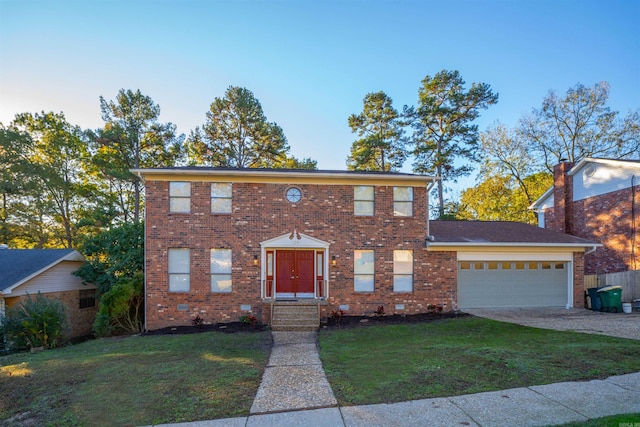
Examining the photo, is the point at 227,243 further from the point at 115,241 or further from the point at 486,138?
the point at 486,138

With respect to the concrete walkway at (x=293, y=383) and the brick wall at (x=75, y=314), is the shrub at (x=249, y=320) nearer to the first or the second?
the concrete walkway at (x=293, y=383)

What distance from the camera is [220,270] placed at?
40.9 ft

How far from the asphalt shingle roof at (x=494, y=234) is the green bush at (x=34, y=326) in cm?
1343

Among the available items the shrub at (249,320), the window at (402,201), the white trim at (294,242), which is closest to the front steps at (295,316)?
the shrub at (249,320)

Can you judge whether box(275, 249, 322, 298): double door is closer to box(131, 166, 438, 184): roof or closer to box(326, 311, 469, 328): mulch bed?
box(326, 311, 469, 328): mulch bed

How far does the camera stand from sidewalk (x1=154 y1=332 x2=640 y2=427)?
4.26 metres

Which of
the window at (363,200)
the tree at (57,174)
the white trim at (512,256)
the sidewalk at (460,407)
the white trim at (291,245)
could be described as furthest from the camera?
the tree at (57,174)

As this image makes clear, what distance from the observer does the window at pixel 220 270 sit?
1241 cm

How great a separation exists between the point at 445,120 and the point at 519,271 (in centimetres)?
1582

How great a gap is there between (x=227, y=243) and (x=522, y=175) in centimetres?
2426

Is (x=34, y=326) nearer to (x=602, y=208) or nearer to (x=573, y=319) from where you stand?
(x=573, y=319)

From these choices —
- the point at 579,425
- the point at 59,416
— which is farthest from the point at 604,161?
the point at 59,416

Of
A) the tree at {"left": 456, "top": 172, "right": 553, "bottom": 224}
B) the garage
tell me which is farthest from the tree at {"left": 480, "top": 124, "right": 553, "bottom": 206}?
the garage

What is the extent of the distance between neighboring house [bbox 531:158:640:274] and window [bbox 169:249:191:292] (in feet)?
61.1
